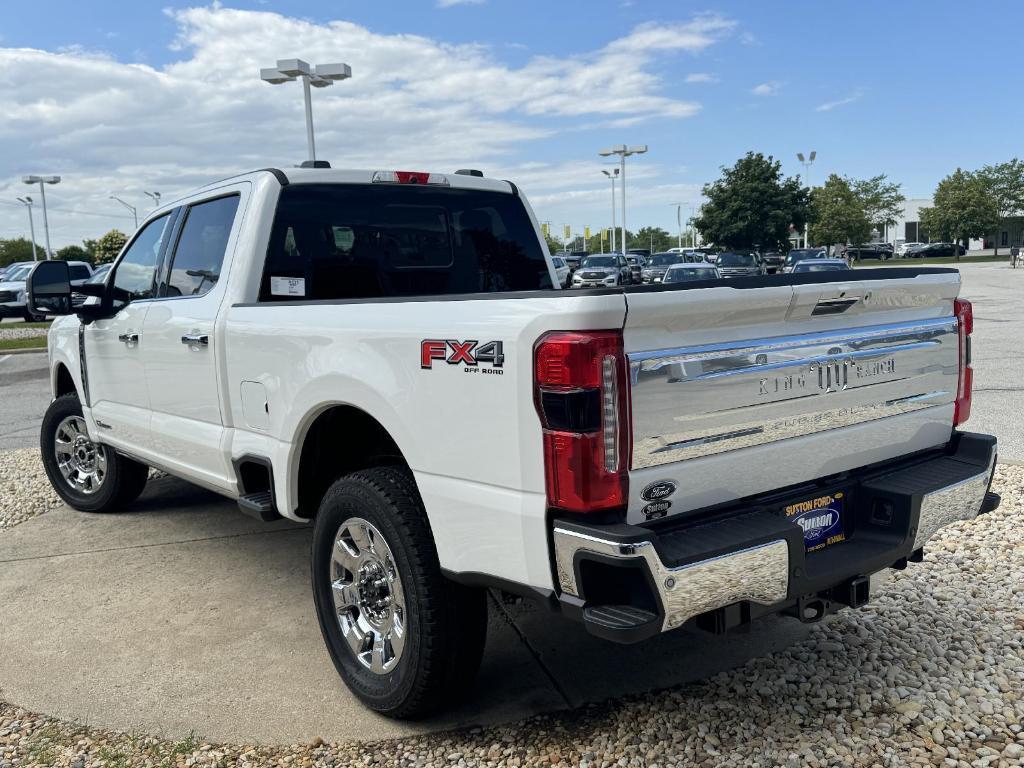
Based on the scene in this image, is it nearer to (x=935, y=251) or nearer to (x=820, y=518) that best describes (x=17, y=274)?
(x=820, y=518)

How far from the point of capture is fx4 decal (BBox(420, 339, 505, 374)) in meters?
2.65

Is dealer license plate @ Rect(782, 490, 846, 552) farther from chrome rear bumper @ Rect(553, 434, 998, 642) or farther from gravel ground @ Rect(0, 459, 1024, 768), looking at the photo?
gravel ground @ Rect(0, 459, 1024, 768)

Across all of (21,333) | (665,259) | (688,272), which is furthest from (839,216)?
(21,333)

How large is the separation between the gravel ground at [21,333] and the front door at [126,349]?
18901 mm

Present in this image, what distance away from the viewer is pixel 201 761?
10.4 ft

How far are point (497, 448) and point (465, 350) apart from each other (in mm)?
318

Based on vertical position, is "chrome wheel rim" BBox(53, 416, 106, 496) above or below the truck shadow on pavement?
above

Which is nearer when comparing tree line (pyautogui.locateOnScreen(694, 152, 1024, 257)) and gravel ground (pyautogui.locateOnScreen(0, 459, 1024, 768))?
gravel ground (pyautogui.locateOnScreen(0, 459, 1024, 768))

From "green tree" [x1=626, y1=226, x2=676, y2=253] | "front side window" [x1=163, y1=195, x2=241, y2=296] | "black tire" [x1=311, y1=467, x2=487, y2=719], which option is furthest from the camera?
"green tree" [x1=626, y1=226, x2=676, y2=253]

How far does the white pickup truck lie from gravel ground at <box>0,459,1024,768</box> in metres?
0.35

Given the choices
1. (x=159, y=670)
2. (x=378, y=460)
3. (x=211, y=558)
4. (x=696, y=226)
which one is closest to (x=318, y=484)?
(x=378, y=460)

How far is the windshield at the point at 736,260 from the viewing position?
33.9m

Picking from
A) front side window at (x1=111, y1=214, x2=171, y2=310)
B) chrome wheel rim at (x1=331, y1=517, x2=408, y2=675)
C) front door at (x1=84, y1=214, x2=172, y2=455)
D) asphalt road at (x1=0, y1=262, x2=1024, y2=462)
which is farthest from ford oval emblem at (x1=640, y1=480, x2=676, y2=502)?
asphalt road at (x1=0, y1=262, x2=1024, y2=462)

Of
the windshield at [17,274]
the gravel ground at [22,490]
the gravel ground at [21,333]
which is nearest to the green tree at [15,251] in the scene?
the windshield at [17,274]
